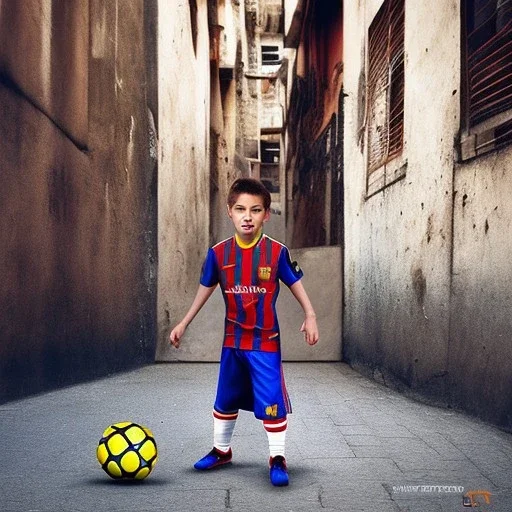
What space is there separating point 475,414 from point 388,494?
6.63 feet

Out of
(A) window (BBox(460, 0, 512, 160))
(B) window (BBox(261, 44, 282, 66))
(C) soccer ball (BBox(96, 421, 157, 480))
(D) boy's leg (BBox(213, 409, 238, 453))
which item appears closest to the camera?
(C) soccer ball (BBox(96, 421, 157, 480))

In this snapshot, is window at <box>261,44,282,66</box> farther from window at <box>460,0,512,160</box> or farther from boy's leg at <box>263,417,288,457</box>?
boy's leg at <box>263,417,288,457</box>

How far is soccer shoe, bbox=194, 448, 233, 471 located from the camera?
371 cm

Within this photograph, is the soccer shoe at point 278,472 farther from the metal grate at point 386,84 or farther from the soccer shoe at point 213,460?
the metal grate at point 386,84

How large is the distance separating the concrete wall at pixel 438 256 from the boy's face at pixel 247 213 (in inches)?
72.3

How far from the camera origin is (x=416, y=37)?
647 cm

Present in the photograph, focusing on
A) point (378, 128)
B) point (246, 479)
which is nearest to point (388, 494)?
point (246, 479)

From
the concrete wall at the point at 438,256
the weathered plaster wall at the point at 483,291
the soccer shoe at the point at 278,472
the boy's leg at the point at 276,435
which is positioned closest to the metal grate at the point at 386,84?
the concrete wall at the point at 438,256

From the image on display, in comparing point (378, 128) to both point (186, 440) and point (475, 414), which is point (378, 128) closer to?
point (475, 414)

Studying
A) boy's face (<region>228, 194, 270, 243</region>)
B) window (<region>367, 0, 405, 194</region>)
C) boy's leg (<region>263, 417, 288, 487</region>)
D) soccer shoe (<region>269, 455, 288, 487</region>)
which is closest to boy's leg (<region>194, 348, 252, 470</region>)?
boy's leg (<region>263, 417, 288, 487</region>)

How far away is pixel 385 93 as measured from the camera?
7.77 m

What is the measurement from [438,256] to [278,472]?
289 cm

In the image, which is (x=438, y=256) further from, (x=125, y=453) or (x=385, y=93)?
(x=125, y=453)

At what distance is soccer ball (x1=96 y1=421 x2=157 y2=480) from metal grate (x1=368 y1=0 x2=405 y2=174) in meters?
4.50
